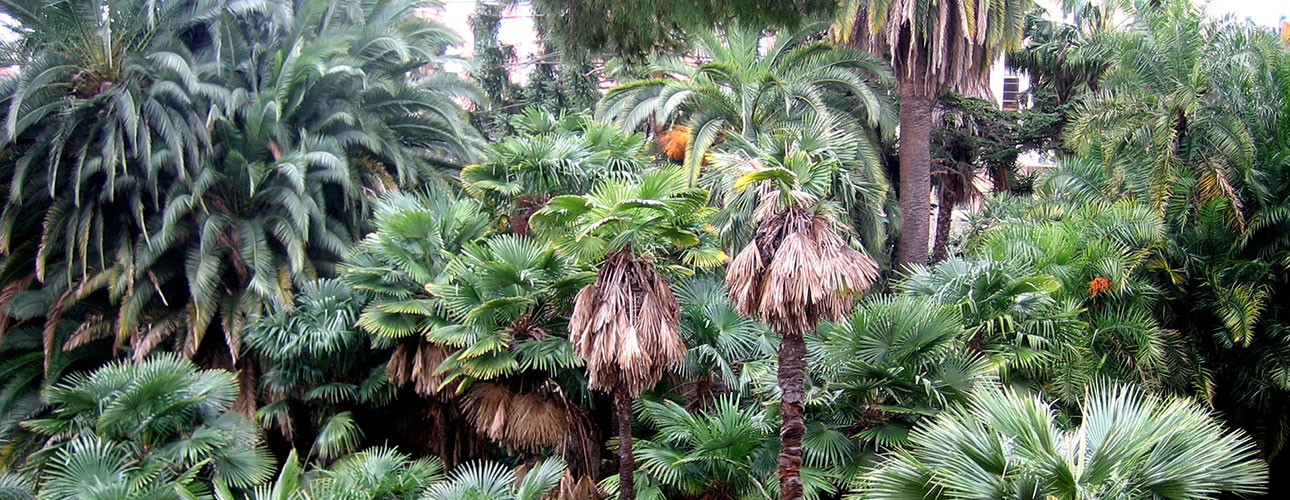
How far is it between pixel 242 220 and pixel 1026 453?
11088mm

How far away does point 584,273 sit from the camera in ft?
30.0

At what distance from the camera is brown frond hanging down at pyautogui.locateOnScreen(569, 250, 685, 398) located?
24.9ft

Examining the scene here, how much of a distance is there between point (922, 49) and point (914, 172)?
2182mm

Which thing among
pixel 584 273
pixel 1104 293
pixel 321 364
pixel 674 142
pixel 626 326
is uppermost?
pixel 674 142

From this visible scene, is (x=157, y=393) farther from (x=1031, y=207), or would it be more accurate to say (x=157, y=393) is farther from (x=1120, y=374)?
(x=1031, y=207)

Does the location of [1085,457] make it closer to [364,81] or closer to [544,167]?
[544,167]

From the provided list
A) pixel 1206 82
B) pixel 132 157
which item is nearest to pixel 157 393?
pixel 132 157

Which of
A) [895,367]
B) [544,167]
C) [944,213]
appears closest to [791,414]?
[895,367]

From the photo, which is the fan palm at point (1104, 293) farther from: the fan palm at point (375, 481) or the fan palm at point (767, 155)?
the fan palm at point (375, 481)

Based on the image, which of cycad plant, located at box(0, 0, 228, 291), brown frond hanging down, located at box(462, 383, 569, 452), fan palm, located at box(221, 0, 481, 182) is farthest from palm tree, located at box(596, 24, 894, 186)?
cycad plant, located at box(0, 0, 228, 291)

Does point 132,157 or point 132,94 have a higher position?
point 132,94

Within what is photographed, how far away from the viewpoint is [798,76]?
15266 millimetres

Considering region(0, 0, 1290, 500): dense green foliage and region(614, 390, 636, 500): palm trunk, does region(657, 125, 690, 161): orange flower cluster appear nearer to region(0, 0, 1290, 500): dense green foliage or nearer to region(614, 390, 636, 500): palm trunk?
region(0, 0, 1290, 500): dense green foliage

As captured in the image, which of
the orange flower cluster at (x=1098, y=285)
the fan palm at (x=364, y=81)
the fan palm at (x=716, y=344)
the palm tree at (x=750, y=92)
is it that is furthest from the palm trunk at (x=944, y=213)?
the fan palm at (x=716, y=344)
